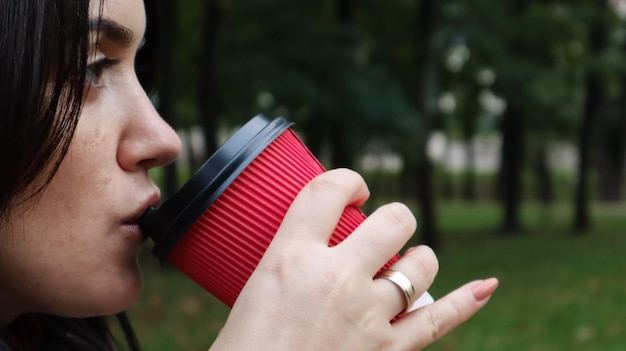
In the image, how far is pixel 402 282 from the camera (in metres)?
1.16

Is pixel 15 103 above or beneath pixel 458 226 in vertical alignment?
above

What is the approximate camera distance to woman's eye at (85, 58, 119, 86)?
46.5 inches

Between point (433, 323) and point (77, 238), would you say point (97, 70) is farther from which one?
point (433, 323)

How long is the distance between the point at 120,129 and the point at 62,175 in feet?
0.38

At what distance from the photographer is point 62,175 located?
44.6 inches

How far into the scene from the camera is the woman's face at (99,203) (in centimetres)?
114

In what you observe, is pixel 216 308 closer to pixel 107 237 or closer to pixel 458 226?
pixel 107 237

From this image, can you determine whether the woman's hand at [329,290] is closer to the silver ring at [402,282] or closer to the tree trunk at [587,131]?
the silver ring at [402,282]

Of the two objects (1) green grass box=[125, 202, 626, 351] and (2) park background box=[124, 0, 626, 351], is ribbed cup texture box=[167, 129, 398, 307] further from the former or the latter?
(2) park background box=[124, 0, 626, 351]

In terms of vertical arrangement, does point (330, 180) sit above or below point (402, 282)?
above

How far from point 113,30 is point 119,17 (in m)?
0.02

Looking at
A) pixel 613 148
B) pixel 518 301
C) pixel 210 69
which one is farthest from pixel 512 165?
pixel 613 148

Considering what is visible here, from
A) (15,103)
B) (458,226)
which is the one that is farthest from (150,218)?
(458,226)

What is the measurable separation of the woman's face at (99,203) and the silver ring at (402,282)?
0.39m
